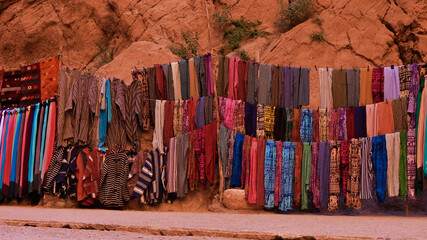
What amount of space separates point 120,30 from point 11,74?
7405 mm

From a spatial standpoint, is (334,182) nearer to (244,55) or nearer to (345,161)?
(345,161)

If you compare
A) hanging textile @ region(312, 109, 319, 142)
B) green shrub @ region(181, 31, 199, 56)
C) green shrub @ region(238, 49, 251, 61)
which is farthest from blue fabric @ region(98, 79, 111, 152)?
green shrub @ region(181, 31, 199, 56)

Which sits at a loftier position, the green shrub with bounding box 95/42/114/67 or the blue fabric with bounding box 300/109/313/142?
the green shrub with bounding box 95/42/114/67

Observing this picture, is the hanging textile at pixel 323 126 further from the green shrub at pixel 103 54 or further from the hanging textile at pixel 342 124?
the green shrub at pixel 103 54

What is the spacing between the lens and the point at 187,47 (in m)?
17.6

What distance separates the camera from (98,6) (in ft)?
65.0

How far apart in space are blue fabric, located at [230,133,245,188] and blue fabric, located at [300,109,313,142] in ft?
3.63

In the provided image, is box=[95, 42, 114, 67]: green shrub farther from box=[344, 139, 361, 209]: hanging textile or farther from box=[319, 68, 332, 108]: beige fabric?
box=[344, 139, 361, 209]: hanging textile

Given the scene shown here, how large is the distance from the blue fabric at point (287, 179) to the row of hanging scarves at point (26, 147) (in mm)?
4786

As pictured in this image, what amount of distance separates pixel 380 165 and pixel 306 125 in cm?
158

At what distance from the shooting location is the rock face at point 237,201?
32.9 feet

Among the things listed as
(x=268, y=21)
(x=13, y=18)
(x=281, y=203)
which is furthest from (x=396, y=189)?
(x=13, y=18)

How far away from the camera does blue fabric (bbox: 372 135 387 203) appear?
9461 millimetres

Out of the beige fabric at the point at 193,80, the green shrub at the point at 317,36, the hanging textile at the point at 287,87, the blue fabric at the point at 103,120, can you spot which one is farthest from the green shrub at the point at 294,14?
the blue fabric at the point at 103,120
